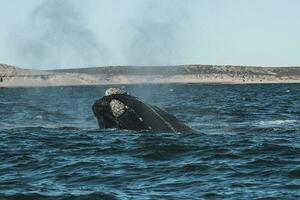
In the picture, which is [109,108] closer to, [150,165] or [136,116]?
[136,116]

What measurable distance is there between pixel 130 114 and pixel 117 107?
28.8 inches

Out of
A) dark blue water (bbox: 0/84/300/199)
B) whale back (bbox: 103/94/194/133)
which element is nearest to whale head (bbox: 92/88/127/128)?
whale back (bbox: 103/94/194/133)

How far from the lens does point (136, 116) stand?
23.6 meters

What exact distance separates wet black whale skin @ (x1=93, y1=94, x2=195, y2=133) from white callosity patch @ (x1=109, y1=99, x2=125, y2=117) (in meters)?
0.14

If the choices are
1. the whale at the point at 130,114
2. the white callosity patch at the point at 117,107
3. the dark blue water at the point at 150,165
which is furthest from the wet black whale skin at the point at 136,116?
the dark blue water at the point at 150,165

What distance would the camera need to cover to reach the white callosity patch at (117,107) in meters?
22.9

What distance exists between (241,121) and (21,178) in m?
19.4

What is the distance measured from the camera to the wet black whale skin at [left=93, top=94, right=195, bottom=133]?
914 inches

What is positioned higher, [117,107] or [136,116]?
[117,107]

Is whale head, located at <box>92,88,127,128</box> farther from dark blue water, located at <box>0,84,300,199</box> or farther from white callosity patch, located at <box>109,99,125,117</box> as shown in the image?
dark blue water, located at <box>0,84,300,199</box>

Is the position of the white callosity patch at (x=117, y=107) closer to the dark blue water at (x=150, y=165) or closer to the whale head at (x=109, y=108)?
the whale head at (x=109, y=108)

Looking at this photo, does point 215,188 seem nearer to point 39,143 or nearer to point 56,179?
point 56,179

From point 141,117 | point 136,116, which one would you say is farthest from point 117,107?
point 141,117

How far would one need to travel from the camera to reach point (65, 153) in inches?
803
